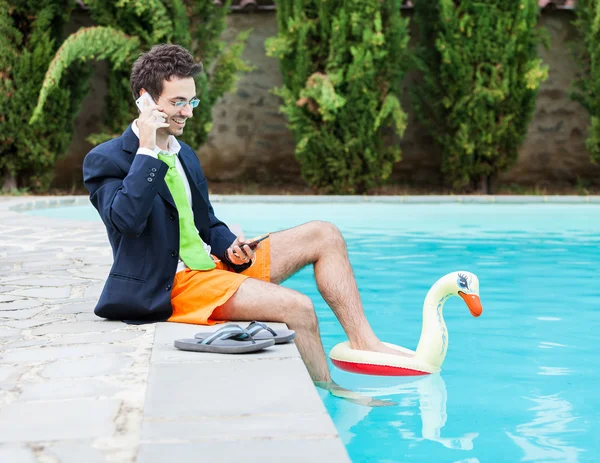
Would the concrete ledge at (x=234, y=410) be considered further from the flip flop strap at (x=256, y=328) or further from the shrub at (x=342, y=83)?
the shrub at (x=342, y=83)

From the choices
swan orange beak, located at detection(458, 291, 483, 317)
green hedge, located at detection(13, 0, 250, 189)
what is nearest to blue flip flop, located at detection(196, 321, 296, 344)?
swan orange beak, located at detection(458, 291, 483, 317)

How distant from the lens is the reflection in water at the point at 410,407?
11.8 ft

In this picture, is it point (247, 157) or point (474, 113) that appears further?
point (247, 157)

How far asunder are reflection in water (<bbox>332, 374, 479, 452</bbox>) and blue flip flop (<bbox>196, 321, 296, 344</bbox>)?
0.44 meters

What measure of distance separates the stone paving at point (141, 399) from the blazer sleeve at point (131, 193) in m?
0.44

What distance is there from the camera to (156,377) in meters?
2.92

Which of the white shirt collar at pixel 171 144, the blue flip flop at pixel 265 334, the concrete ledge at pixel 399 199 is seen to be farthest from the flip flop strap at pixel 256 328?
the concrete ledge at pixel 399 199

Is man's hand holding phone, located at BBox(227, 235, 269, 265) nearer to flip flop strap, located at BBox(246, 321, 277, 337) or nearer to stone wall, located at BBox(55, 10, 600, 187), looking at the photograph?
flip flop strap, located at BBox(246, 321, 277, 337)

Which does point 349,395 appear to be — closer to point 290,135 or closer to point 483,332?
point 483,332

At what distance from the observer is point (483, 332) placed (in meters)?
5.56

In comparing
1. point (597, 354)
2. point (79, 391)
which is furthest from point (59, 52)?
point (79, 391)

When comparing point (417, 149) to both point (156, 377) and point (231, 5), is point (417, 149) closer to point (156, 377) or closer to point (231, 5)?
point (231, 5)

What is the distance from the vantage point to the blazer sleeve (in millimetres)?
3609

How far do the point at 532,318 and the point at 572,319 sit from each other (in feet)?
0.80
